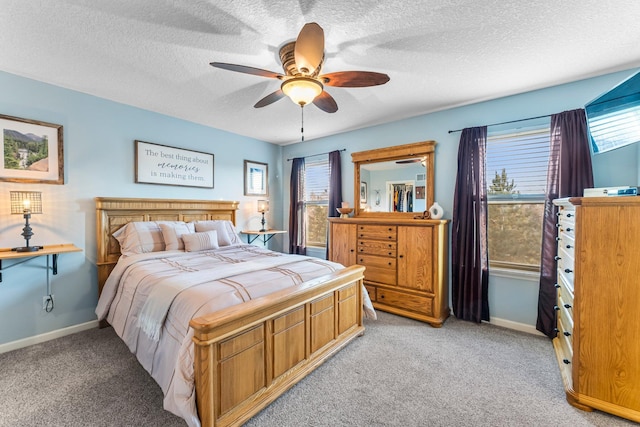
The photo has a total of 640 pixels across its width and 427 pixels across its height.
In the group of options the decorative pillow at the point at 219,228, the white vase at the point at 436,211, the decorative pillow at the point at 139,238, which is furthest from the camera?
the decorative pillow at the point at 219,228

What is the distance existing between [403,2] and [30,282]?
13.1 ft

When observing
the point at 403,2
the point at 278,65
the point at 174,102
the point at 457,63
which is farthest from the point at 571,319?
the point at 174,102

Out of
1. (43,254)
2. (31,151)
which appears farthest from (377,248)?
(31,151)

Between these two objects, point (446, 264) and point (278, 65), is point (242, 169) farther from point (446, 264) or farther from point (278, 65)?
point (446, 264)

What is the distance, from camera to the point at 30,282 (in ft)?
8.68

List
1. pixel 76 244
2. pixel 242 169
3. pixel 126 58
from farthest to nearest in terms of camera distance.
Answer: pixel 242 169 < pixel 76 244 < pixel 126 58

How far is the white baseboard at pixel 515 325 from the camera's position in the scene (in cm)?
284

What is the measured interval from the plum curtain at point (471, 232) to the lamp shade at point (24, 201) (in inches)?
172

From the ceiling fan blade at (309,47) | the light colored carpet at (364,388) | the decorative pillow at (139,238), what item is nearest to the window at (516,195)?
the light colored carpet at (364,388)

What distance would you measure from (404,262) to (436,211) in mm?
734

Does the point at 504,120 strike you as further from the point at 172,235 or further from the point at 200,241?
the point at 172,235

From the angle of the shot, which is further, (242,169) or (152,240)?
(242,169)

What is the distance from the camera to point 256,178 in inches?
190

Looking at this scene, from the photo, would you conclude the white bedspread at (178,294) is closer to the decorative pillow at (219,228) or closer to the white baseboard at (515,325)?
the decorative pillow at (219,228)
